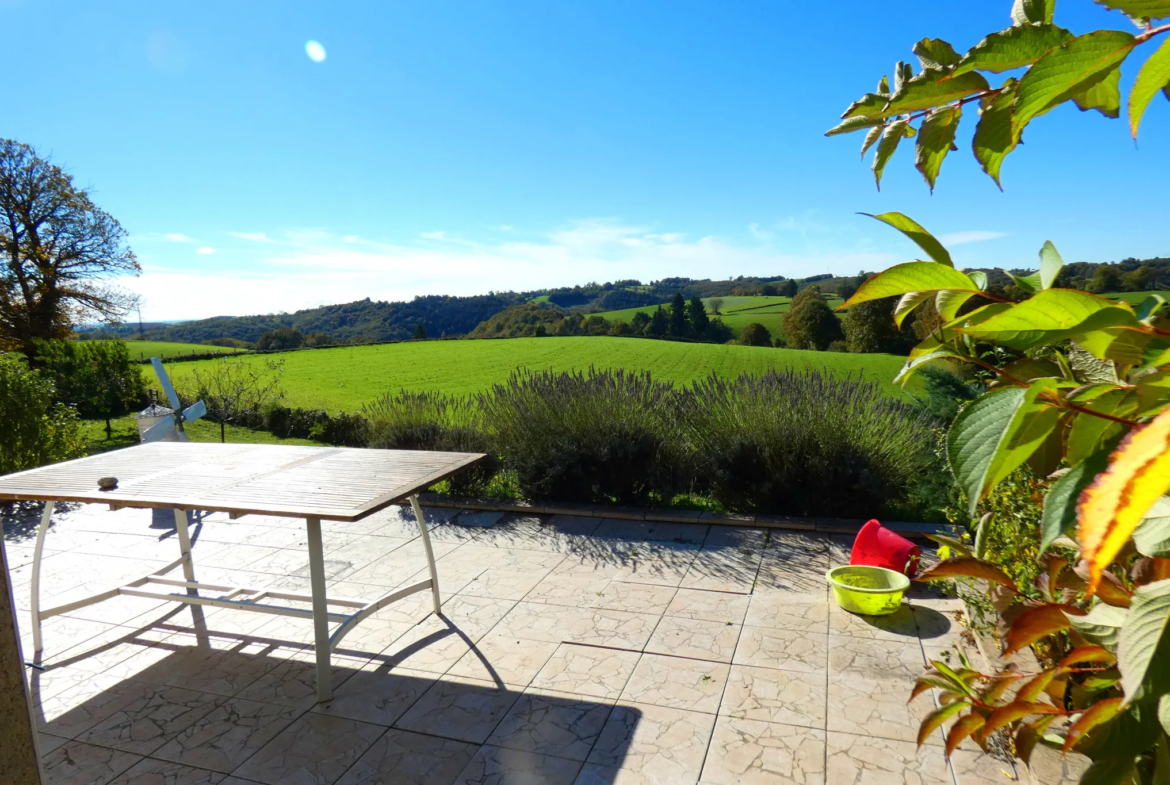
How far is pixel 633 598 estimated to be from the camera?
153 inches

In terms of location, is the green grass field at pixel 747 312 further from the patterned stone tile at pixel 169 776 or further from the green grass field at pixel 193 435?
the patterned stone tile at pixel 169 776

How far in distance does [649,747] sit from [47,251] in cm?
1873

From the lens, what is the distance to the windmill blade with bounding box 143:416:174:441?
6.17 m

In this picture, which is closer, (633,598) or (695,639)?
(695,639)

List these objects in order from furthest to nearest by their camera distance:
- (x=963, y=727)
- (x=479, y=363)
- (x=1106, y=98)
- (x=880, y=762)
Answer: (x=479, y=363) → (x=880, y=762) → (x=963, y=727) → (x=1106, y=98)

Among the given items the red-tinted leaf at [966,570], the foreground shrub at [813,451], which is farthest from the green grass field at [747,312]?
the red-tinted leaf at [966,570]

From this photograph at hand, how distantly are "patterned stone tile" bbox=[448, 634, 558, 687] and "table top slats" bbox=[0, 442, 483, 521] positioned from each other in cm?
93

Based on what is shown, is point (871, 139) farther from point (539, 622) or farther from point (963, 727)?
point (539, 622)

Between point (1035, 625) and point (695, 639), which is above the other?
point (1035, 625)

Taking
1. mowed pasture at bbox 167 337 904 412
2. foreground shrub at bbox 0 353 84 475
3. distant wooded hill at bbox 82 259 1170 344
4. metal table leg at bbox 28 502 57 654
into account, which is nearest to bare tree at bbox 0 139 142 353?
mowed pasture at bbox 167 337 904 412

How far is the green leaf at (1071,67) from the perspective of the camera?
476 mm

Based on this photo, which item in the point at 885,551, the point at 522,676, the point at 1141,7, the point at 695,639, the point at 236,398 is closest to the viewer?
the point at 1141,7

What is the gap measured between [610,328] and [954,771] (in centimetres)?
4700

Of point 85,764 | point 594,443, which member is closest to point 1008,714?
point 85,764
